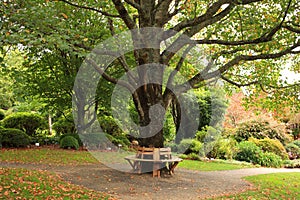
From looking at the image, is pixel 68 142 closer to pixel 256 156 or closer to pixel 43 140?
pixel 43 140

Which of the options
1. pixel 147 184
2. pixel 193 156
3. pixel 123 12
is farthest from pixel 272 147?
pixel 123 12

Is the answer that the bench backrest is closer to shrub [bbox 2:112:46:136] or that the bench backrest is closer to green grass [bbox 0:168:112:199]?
green grass [bbox 0:168:112:199]

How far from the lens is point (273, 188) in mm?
9305

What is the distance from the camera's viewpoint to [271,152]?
674 inches

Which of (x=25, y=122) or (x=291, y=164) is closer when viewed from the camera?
(x=291, y=164)

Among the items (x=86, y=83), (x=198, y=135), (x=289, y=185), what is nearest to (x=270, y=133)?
(x=198, y=135)

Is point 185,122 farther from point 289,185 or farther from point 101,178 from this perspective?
point 101,178

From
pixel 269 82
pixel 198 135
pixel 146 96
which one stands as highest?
pixel 269 82

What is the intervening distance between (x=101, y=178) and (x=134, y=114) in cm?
1180

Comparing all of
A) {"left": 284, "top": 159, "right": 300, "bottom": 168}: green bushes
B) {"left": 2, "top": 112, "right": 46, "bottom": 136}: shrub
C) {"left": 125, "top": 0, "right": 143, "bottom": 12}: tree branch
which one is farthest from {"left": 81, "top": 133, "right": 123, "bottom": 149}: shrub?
{"left": 125, "top": 0, "right": 143, "bottom": 12}: tree branch

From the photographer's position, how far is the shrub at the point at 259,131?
64.2 feet

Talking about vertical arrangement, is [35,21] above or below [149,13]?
below

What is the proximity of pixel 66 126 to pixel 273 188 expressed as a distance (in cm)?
1222

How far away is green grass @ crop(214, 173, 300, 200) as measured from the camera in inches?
319
